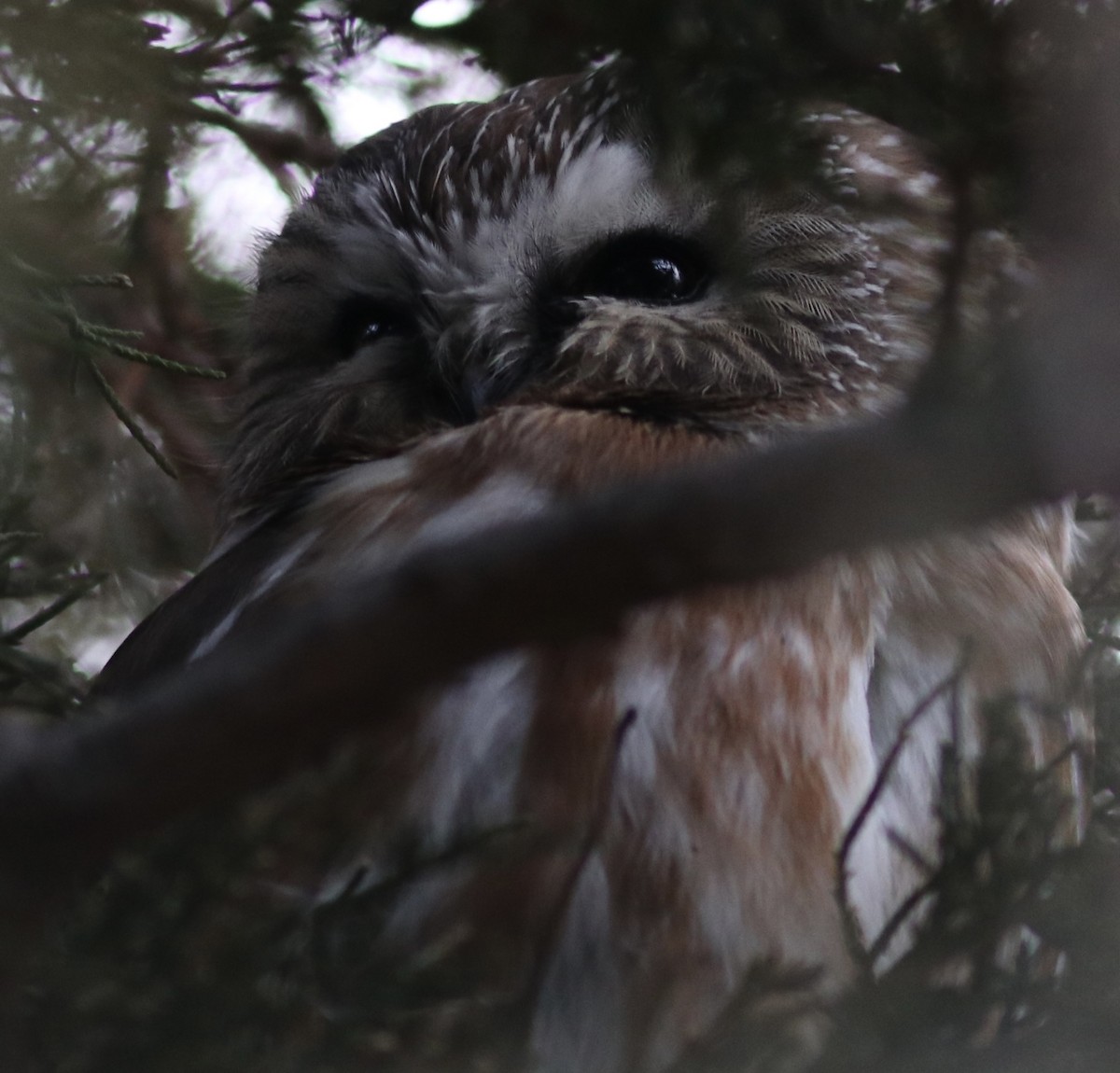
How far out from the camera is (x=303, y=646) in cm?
111

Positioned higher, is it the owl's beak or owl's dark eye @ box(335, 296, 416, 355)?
owl's dark eye @ box(335, 296, 416, 355)

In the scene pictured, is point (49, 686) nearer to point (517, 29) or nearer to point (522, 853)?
point (522, 853)

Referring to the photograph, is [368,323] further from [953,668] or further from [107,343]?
[953,668]

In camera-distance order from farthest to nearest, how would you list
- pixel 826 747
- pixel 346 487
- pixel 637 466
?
pixel 346 487, pixel 637 466, pixel 826 747

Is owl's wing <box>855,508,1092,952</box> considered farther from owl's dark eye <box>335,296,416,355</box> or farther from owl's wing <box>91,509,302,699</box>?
owl's dark eye <box>335,296,416,355</box>

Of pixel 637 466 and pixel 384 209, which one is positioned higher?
pixel 384 209

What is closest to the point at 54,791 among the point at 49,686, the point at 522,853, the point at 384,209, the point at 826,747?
the point at 522,853

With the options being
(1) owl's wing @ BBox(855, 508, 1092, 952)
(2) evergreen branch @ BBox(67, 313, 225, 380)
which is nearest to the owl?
(1) owl's wing @ BBox(855, 508, 1092, 952)

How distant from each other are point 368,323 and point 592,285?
0.58 m

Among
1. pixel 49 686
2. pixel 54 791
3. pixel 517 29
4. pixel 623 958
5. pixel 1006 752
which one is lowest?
pixel 623 958

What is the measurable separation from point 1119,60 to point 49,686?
1.49 metres

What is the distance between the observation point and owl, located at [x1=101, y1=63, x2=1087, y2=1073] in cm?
197

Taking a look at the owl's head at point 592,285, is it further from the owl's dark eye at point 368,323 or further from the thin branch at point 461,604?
the thin branch at point 461,604

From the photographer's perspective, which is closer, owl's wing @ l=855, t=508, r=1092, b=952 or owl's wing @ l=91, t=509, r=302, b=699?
owl's wing @ l=855, t=508, r=1092, b=952
